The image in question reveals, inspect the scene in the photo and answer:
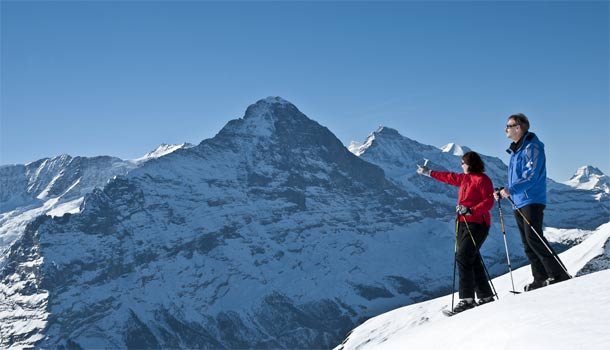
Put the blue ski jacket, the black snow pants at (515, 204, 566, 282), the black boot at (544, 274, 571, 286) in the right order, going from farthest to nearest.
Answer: the blue ski jacket → the black snow pants at (515, 204, 566, 282) → the black boot at (544, 274, 571, 286)

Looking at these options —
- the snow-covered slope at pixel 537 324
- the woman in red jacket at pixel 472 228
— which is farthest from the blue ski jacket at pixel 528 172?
the snow-covered slope at pixel 537 324

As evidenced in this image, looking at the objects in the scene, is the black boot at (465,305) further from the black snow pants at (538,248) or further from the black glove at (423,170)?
the black glove at (423,170)

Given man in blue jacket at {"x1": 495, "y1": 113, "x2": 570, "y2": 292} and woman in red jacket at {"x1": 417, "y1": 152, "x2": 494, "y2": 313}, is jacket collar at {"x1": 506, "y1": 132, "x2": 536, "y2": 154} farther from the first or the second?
woman in red jacket at {"x1": 417, "y1": 152, "x2": 494, "y2": 313}

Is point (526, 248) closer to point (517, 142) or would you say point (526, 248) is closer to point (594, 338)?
point (517, 142)

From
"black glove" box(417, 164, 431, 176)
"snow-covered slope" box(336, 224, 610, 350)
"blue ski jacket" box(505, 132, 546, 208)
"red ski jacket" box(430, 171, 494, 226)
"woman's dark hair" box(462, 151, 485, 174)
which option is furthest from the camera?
"black glove" box(417, 164, 431, 176)

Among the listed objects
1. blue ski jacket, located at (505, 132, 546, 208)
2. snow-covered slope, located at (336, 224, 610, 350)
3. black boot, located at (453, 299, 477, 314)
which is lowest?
black boot, located at (453, 299, 477, 314)

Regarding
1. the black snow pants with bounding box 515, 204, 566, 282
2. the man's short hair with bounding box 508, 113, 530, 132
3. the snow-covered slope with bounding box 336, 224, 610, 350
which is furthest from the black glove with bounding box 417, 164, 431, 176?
the snow-covered slope with bounding box 336, 224, 610, 350

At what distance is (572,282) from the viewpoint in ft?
30.1

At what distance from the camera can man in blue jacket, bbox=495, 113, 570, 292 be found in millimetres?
10977

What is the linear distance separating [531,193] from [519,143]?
938 millimetres

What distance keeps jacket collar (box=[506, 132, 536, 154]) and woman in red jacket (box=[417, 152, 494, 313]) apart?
620 mm

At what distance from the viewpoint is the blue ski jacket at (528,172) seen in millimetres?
11055

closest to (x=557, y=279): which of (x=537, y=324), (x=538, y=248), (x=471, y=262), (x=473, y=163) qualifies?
(x=538, y=248)

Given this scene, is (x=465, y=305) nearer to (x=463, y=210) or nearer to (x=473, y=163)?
(x=463, y=210)
